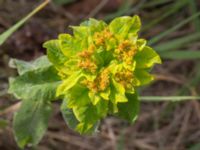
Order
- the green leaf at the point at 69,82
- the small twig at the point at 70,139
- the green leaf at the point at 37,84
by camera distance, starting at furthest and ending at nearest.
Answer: the small twig at the point at 70,139 < the green leaf at the point at 37,84 < the green leaf at the point at 69,82

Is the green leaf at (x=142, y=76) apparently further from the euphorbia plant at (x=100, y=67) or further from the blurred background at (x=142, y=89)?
the blurred background at (x=142, y=89)

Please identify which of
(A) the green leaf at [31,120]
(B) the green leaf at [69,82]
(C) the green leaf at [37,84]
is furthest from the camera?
(A) the green leaf at [31,120]

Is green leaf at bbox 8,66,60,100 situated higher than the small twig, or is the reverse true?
green leaf at bbox 8,66,60,100

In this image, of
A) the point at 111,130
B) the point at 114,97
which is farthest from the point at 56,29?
the point at 114,97

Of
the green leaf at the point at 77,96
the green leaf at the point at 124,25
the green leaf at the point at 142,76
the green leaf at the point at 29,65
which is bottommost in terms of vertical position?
the green leaf at the point at 142,76

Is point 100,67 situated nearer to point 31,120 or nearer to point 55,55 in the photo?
point 55,55

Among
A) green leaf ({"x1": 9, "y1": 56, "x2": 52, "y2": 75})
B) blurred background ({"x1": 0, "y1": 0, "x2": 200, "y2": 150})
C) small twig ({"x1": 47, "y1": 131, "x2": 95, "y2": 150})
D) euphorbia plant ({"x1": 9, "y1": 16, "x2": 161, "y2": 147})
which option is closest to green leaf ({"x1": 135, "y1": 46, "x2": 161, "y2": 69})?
euphorbia plant ({"x1": 9, "y1": 16, "x2": 161, "y2": 147})

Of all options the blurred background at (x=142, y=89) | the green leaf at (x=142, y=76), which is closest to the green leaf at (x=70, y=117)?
the green leaf at (x=142, y=76)

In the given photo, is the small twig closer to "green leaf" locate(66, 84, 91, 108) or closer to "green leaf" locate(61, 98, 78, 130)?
"green leaf" locate(61, 98, 78, 130)
